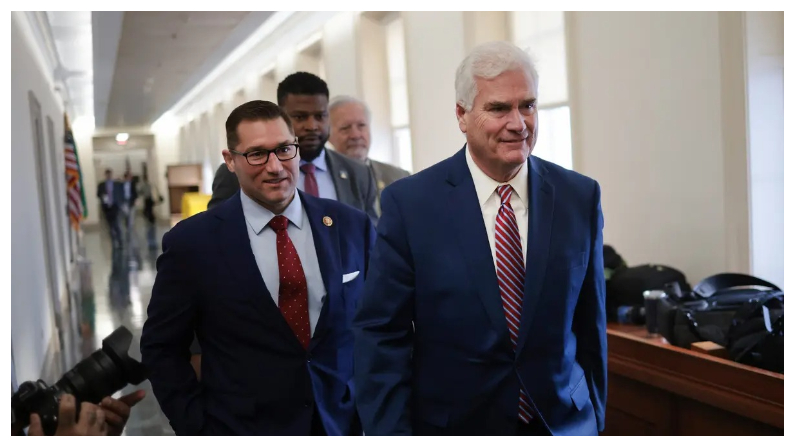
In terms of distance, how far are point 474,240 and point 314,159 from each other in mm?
501

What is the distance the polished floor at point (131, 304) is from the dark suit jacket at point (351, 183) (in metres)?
0.36

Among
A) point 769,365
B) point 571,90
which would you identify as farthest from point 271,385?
point 571,90

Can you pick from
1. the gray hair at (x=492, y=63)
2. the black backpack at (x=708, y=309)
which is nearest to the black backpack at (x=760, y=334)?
the black backpack at (x=708, y=309)

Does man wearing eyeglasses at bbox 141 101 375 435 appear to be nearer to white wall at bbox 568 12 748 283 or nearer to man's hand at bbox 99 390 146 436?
man's hand at bbox 99 390 146 436

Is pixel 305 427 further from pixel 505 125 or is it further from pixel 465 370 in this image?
pixel 505 125

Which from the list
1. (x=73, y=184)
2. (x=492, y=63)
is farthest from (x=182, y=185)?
(x=73, y=184)

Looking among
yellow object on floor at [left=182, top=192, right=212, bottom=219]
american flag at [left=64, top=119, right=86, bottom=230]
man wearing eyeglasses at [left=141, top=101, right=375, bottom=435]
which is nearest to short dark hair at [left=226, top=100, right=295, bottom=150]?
man wearing eyeglasses at [left=141, top=101, right=375, bottom=435]

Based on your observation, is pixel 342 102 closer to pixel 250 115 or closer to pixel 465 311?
pixel 250 115

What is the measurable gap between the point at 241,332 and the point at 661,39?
139 inches

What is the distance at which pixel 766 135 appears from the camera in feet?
14.0

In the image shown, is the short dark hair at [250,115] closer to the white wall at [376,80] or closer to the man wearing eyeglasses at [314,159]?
the man wearing eyeglasses at [314,159]

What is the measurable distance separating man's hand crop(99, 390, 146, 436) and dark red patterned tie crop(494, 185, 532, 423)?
3.69 feet

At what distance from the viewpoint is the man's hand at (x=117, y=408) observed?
86.4 inches

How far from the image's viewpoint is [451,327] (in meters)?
1.79
